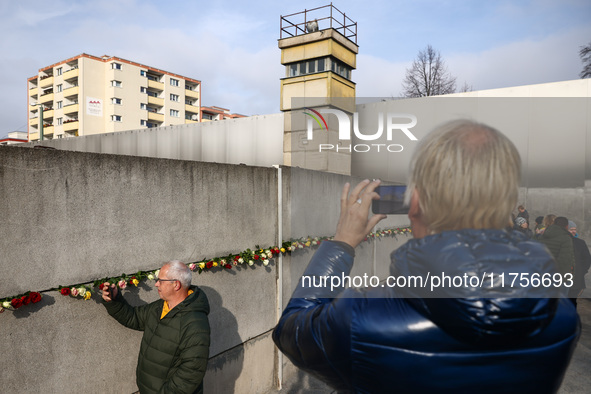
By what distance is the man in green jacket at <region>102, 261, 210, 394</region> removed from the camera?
8.53 ft

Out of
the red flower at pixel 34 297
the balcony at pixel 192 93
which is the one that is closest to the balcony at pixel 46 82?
A: the balcony at pixel 192 93

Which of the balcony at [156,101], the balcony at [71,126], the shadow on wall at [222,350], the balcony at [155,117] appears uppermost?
the balcony at [156,101]

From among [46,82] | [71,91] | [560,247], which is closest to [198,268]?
[560,247]

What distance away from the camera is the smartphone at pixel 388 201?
3.73ft

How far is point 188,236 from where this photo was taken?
11.8ft

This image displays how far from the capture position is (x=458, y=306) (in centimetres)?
85

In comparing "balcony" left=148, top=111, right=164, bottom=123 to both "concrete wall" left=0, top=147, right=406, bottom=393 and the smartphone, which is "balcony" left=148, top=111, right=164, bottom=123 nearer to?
"concrete wall" left=0, top=147, right=406, bottom=393

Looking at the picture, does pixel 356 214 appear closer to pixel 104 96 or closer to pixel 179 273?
pixel 179 273

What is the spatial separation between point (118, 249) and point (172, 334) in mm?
828

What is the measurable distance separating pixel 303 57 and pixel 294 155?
272 cm

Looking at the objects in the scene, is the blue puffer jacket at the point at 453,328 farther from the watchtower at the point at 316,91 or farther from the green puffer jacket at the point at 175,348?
the watchtower at the point at 316,91

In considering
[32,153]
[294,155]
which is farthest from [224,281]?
[294,155]

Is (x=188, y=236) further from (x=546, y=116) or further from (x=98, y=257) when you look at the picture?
(x=546, y=116)

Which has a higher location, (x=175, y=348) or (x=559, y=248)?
(x=559, y=248)
